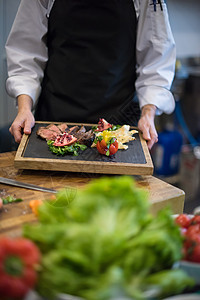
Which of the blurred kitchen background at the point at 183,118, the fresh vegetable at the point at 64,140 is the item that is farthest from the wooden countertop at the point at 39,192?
the blurred kitchen background at the point at 183,118

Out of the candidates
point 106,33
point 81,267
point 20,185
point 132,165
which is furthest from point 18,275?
point 106,33

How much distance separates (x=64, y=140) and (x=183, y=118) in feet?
8.68

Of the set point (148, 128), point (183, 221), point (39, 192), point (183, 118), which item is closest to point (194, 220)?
point (183, 221)

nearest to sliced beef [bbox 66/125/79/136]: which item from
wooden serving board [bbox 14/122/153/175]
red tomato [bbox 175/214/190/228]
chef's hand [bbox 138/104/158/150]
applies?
wooden serving board [bbox 14/122/153/175]

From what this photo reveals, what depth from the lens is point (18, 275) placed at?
0.52 metres

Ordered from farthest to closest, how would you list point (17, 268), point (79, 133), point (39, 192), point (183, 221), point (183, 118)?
point (183, 118), point (79, 133), point (39, 192), point (183, 221), point (17, 268)

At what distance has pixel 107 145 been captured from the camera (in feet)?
4.40

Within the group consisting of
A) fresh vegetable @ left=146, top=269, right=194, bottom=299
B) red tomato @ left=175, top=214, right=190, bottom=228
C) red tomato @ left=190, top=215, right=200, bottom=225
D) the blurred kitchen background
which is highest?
fresh vegetable @ left=146, top=269, right=194, bottom=299

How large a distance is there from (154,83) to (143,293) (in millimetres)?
1359

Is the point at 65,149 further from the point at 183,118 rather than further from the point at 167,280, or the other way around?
the point at 183,118

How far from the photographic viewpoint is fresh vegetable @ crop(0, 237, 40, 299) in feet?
1.69

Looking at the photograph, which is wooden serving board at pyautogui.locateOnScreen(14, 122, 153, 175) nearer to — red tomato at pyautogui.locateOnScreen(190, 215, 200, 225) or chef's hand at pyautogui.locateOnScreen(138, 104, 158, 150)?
chef's hand at pyautogui.locateOnScreen(138, 104, 158, 150)

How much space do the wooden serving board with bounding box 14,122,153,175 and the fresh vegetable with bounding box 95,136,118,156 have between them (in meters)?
0.02

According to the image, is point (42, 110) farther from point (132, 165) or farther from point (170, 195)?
point (170, 195)
